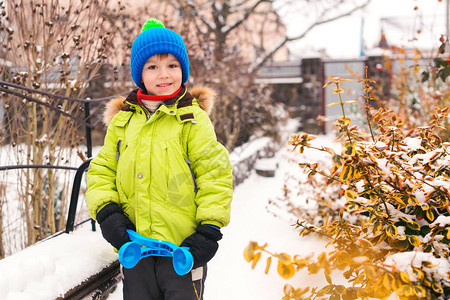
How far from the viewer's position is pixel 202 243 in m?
1.46

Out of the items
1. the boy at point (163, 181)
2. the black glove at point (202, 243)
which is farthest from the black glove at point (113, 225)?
the black glove at point (202, 243)

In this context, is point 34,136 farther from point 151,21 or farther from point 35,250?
point 151,21

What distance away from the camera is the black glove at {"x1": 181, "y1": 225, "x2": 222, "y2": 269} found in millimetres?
1454

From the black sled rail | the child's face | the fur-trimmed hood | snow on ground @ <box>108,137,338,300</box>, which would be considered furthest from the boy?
snow on ground @ <box>108,137,338,300</box>

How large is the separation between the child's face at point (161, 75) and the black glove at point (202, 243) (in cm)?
63

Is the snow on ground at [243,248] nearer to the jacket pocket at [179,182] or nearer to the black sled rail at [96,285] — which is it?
the black sled rail at [96,285]

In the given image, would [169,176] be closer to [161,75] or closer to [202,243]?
[202,243]

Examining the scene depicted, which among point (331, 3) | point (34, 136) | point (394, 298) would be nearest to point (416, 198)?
point (394, 298)

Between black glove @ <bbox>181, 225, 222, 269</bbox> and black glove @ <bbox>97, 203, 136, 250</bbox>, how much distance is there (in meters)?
0.25

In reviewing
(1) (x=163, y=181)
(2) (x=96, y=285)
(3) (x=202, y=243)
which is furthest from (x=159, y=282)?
(2) (x=96, y=285)

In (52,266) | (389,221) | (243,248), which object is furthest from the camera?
(243,248)

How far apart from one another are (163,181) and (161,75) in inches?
18.2

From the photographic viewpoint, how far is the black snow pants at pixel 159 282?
1.53 metres

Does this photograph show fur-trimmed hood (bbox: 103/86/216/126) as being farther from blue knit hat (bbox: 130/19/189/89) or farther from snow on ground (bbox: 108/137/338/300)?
snow on ground (bbox: 108/137/338/300)
